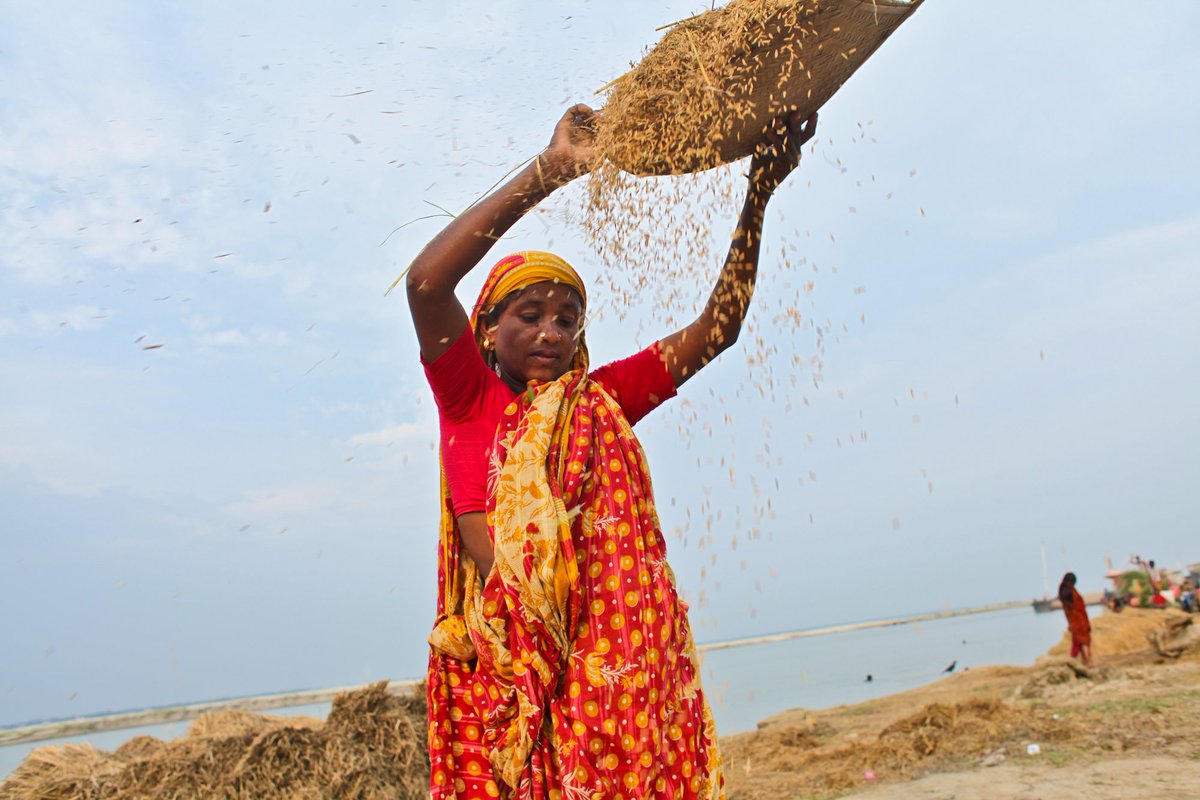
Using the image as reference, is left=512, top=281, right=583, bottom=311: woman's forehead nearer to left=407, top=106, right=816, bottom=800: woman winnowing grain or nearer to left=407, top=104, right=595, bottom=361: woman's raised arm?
left=407, top=106, right=816, bottom=800: woman winnowing grain

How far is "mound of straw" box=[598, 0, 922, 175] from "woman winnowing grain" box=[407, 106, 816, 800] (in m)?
0.22

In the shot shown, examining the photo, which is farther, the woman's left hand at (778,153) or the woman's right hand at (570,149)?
the woman's left hand at (778,153)

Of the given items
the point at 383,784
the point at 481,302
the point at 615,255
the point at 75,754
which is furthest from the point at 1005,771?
the point at 75,754

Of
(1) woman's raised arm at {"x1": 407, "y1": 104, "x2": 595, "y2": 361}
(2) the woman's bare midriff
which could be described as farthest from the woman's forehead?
(2) the woman's bare midriff

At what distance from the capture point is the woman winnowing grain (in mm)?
1659

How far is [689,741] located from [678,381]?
0.87 meters

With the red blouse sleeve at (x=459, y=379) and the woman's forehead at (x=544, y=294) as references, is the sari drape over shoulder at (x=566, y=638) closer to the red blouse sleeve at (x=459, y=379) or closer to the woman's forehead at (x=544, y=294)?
the red blouse sleeve at (x=459, y=379)

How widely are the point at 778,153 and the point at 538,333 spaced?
2.97 feet

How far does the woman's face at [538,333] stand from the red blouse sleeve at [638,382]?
6.9 inches

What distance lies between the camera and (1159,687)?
7.08m

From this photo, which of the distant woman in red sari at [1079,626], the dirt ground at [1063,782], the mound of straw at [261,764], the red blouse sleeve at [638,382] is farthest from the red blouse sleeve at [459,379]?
the distant woman in red sari at [1079,626]

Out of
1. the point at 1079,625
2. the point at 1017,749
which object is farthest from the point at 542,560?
the point at 1079,625

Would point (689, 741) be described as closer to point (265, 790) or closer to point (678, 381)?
point (678, 381)

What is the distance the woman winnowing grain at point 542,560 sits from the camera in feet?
5.44
